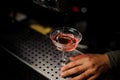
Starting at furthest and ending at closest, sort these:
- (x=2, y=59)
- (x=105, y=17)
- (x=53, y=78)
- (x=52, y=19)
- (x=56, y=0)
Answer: (x=52, y=19) < (x=105, y=17) < (x=2, y=59) < (x=56, y=0) < (x=53, y=78)

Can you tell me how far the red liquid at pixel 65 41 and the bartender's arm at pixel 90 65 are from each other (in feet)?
0.27

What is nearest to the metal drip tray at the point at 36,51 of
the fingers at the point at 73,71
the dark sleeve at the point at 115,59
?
the fingers at the point at 73,71

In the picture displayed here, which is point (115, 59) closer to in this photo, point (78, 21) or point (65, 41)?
point (65, 41)

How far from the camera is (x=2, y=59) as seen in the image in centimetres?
166

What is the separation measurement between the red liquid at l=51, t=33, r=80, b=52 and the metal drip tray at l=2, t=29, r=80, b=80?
0.11m

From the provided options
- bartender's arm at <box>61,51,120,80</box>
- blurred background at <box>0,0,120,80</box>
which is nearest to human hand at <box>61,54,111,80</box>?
bartender's arm at <box>61,51,120,80</box>

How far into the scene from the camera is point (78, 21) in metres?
1.98

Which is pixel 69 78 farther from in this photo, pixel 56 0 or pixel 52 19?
pixel 52 19

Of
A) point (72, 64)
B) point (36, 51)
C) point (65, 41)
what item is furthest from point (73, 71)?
point (36, 51)

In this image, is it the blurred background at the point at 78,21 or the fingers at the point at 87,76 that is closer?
the fingers at the point at 87,76

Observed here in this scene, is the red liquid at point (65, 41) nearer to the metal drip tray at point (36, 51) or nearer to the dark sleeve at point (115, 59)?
the metal drip tray at point (36, 51)

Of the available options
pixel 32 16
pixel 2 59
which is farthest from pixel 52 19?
pixel 2 59

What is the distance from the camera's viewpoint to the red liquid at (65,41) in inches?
54.7

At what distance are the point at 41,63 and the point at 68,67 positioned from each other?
17 cm
